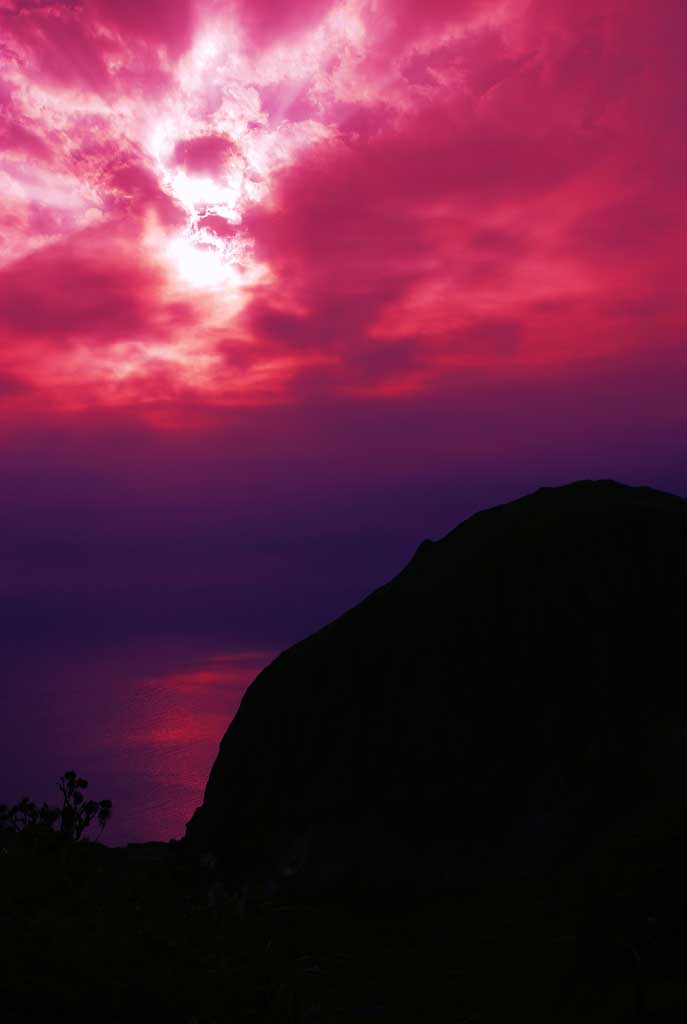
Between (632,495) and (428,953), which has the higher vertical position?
(632,495)

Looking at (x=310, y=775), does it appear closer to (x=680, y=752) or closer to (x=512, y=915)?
(x=512, y=915)

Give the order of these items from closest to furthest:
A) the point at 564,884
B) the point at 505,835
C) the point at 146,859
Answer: the point at 564,884
the point at 505,835
the point at 146,859

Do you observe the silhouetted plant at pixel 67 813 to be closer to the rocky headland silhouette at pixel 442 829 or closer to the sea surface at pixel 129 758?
the rocky headland silhouette at pixel 442 829

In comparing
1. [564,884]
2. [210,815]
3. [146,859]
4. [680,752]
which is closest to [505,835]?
[564,884]

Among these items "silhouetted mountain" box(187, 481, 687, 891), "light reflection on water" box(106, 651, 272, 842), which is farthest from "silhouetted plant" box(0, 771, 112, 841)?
"light reflection on water" box(106, 651, 272, 842)

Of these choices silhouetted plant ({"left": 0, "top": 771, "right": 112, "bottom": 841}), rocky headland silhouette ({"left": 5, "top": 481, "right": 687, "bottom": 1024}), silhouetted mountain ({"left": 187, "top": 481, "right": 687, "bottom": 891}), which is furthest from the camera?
silhouetted plant ({"left": 0, "top": 771, "right": 112, "bottom": 841})

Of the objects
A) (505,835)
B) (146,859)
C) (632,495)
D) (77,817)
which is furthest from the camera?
(146,859)

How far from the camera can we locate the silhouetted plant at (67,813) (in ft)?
62.1

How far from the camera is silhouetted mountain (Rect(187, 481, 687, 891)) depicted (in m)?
15.8

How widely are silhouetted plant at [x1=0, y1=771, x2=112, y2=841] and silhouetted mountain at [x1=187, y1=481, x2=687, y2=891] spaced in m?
2.21

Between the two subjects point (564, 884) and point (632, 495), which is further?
point (632, 495)

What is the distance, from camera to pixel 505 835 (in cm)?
1573

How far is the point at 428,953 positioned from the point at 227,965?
13.8ft

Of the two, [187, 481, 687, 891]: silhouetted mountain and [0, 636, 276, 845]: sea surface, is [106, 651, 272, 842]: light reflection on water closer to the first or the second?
[0, 636, 276, 845]: sea surface
